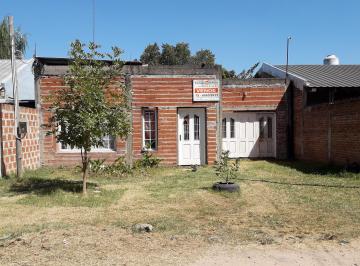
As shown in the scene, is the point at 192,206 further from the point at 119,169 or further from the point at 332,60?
the point at 332,60

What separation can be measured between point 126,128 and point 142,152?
17.9ft

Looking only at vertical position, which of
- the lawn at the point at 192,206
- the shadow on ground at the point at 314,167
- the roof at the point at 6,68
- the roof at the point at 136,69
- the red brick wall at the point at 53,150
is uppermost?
the roof at the point at 6,68

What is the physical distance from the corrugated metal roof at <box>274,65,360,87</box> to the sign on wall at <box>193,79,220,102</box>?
343 centimetres

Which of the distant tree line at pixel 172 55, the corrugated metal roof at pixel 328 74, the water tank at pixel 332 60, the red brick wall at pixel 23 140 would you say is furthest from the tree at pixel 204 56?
the red brick wall at pixel 23 140

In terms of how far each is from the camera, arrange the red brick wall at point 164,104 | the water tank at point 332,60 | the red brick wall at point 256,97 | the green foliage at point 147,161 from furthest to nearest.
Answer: the water tank at point 332,60
the red brick wall at point 256,97
the red brick wall at point 164,104
the green foliage at point 147,161

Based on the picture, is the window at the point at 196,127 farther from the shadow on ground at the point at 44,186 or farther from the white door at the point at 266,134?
the shadow on ground at the point at 44,186

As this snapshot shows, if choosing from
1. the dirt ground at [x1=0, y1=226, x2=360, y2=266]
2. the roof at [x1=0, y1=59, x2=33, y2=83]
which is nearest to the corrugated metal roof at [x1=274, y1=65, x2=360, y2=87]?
the dirt ground at [x1=0, y1=226, x2=360, y2=266]

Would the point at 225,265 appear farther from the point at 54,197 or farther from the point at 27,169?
the point at 27,169

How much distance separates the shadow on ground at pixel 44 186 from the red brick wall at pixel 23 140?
96 cm

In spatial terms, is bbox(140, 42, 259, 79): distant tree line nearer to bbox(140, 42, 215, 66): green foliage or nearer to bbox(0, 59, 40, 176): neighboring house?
bbox(140, 42, 215, 66): green foliage

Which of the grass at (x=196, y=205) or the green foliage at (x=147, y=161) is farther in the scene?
the green foliage at (x=147, y=161)

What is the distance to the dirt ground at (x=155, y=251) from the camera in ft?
16.8

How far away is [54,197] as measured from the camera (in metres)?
9.09

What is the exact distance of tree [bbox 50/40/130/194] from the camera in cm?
916
